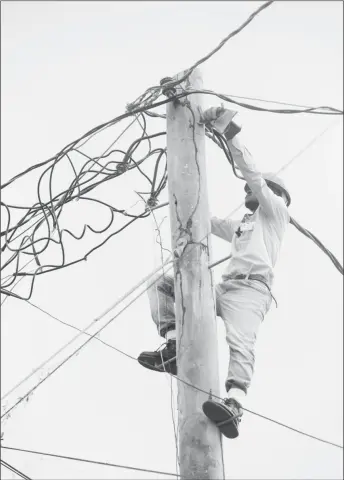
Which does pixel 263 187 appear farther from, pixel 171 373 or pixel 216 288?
pixel 171 373

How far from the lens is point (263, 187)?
20.0 ft

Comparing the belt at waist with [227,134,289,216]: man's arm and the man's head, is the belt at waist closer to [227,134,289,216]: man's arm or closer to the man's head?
[227,134,289,216]: man's arm

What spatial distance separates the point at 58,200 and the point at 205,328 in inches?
97.8

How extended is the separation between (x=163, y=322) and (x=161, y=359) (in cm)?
33

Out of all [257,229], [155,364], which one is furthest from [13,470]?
[257,229]

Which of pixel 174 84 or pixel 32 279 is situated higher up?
pixel 174 84

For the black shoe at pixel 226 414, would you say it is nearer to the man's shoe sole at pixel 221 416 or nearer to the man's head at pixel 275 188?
the man's shoe sole at pixel 221 416

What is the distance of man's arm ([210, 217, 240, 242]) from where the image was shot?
705 centimetres

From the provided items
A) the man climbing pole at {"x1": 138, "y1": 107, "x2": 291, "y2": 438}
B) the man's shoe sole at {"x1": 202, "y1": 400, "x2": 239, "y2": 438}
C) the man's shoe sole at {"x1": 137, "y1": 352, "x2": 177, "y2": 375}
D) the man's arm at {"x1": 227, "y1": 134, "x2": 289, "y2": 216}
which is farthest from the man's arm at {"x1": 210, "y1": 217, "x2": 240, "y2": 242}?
the man's shoe sole at {"x1": 202, "y1": 400, "x2": 239, "y2": 438}

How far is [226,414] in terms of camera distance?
510 cm

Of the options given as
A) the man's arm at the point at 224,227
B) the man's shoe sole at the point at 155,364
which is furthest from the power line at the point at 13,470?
the man's arm at the point at 224,227

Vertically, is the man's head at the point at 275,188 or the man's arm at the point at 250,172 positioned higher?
the man's head at the point at 275,188

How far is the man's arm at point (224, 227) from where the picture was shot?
705 centimetres

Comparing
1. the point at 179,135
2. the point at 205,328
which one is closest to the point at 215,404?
the point at 205,328
